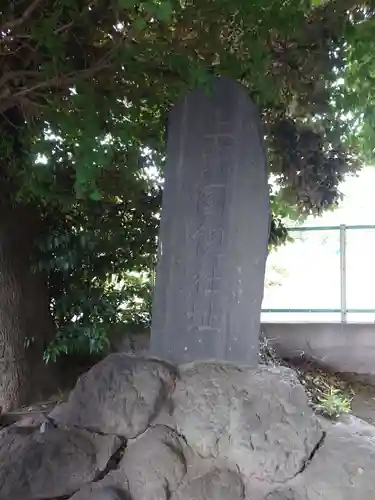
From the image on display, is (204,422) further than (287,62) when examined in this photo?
No

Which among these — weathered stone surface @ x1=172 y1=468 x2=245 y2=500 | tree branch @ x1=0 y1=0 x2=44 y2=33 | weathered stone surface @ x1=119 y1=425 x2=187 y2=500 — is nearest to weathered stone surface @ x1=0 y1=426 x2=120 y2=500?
weathered stone surface @ x1=119 y1=425 x2=187 y2=500

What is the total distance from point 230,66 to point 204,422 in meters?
1.76

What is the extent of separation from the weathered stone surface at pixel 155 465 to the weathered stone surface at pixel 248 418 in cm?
8

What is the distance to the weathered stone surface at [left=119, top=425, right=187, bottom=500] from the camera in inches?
92.7

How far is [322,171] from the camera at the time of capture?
3.86 meters

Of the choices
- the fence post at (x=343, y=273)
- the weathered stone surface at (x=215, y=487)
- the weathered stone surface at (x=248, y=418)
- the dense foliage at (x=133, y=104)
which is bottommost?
the weathered stone surface at (x=215, y=487)

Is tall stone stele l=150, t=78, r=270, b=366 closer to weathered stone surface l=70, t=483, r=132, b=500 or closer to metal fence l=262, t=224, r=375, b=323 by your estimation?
weathered stone surface l=70, t=483, r=132, b=500

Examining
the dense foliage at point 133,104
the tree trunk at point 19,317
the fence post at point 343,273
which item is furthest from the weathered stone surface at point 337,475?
the fence post at point 343,273

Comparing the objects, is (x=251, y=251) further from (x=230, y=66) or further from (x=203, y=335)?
(x=230, y=66)

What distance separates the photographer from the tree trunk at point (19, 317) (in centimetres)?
379

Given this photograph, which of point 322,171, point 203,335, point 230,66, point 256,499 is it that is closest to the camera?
point 256,499

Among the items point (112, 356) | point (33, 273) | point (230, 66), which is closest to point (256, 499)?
point (112, 356)

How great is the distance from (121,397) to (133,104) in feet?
5.24

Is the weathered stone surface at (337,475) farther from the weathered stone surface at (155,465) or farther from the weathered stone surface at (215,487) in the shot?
the weathered stone surface at (155,465)
